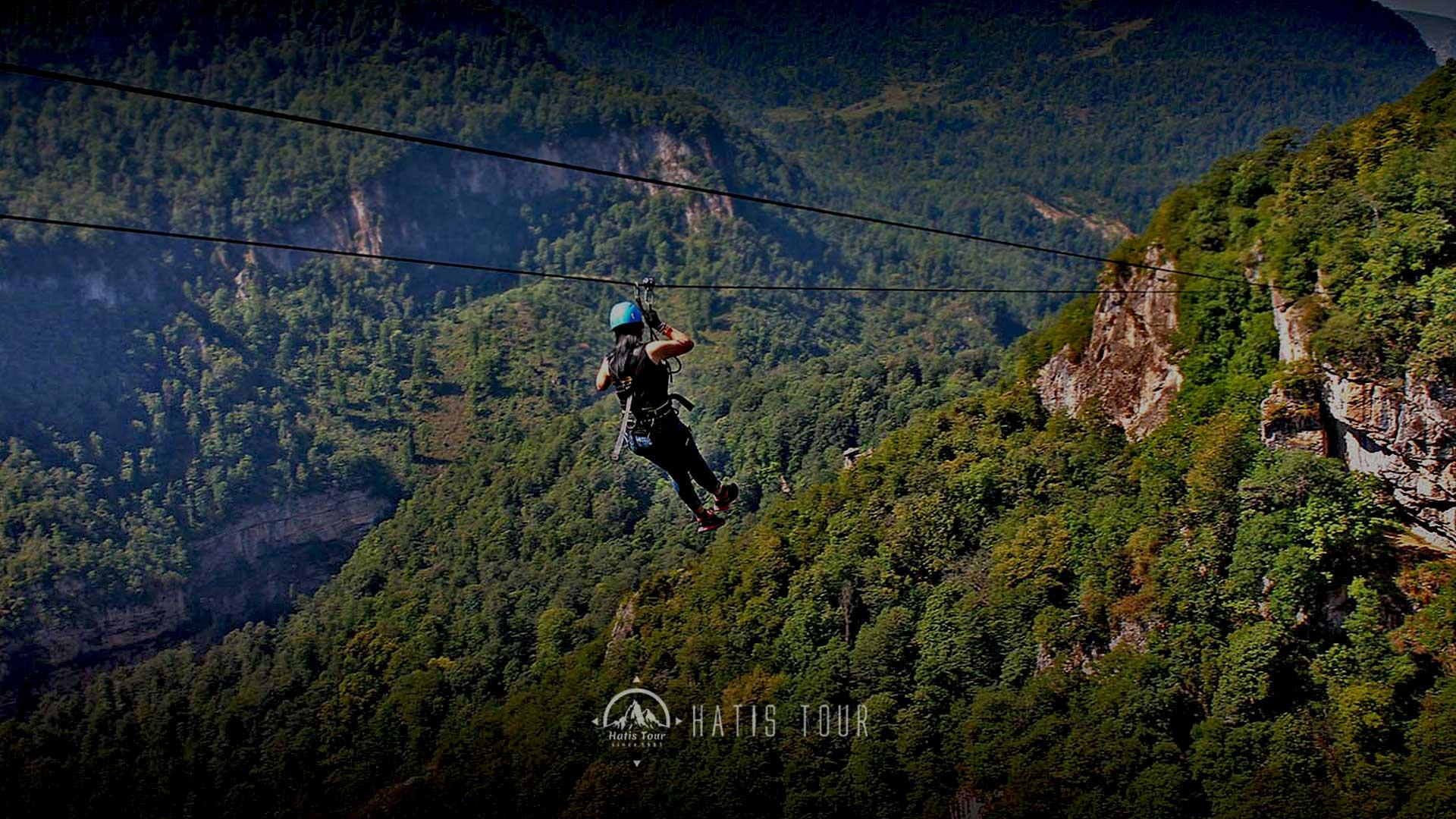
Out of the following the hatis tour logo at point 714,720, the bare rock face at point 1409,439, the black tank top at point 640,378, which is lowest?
the hatis tour logo at point 714,720

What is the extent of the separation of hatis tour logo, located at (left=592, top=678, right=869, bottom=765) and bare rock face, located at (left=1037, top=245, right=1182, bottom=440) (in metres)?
12.6

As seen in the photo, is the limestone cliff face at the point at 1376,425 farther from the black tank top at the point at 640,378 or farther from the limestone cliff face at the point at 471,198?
the limestone cliff face at the point at 471,198

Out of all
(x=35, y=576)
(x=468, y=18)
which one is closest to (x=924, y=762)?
(x=35, y=576)

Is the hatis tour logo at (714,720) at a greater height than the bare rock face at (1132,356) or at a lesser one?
lesser

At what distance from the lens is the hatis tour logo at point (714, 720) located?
38.6 m

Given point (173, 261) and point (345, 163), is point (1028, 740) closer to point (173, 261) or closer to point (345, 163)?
point (173, 261)

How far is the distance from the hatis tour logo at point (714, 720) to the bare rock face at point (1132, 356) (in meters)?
12.6

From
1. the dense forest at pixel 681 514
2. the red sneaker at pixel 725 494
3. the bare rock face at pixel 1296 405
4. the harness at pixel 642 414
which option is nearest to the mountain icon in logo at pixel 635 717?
the dense forest at pixel 681 514

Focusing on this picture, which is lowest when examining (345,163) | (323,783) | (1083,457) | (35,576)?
(323,783)

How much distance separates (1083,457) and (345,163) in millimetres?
130722

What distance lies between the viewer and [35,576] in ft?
314

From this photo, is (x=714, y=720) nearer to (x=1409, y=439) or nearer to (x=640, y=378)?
(x=1409, y=439)

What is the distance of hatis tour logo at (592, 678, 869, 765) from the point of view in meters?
38.6

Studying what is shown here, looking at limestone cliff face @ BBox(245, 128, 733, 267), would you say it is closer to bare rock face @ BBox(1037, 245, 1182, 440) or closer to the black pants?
bare rock face @ BBox(1037, 245, 1182, 440)
